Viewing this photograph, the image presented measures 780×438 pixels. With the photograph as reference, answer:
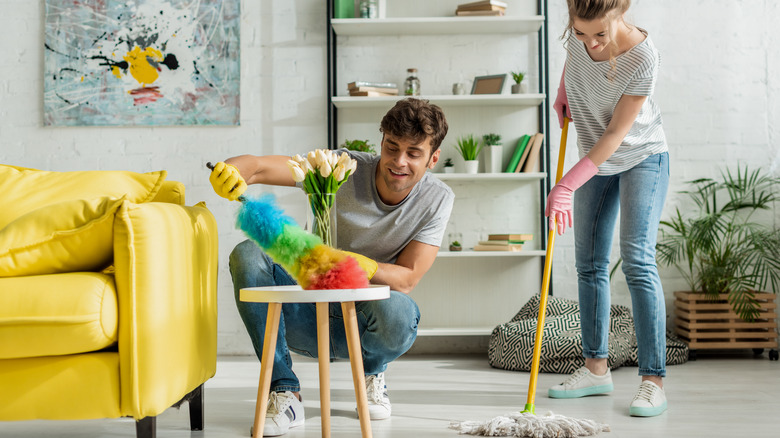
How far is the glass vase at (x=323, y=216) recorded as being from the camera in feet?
5.08

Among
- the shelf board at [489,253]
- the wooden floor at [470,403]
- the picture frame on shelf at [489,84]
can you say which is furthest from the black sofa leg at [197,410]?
the picture frame on shelf at [489,84]

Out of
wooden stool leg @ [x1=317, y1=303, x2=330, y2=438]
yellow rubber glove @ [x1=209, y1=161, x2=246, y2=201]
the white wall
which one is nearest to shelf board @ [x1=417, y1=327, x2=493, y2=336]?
the white wall

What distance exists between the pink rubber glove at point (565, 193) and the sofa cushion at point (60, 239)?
3.64ft

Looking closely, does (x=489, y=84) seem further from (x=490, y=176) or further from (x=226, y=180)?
(x=226, y=180)

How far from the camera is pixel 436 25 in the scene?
3447 mm

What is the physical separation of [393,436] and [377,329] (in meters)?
0.27

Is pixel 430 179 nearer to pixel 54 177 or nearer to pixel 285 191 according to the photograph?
pixel 54 177

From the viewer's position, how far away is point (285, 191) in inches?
141

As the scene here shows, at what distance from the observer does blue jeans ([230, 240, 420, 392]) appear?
1774 mm

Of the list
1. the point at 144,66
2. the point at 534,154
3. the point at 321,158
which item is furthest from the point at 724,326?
the point at 144,66

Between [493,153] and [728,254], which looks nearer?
[728,254]

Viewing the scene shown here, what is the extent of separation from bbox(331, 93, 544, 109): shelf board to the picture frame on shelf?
51 mm

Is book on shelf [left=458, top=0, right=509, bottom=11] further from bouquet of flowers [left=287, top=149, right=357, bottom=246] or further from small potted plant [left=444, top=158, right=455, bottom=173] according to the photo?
bouquet of flowers [left=287, top=149, right=357, bottom=246]

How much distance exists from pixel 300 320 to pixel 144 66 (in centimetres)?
227
